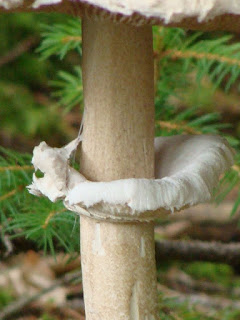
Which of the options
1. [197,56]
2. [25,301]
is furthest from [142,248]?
[25,301]

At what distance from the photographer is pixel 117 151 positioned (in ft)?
2.60

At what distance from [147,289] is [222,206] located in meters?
1.52

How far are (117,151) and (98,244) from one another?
0.45 feet

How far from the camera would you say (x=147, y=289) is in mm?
842

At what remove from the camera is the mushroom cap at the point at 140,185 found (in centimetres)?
73

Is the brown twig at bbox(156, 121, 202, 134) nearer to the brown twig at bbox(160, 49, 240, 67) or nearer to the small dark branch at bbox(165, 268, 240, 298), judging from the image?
the brown twig at bbox(160, 49, 240, 67)

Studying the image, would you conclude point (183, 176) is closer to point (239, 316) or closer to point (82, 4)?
point (82, 4)

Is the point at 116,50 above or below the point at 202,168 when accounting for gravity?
above

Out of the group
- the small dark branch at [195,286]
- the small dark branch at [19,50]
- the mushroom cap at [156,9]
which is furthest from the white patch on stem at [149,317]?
the small dark branch at [19,50]

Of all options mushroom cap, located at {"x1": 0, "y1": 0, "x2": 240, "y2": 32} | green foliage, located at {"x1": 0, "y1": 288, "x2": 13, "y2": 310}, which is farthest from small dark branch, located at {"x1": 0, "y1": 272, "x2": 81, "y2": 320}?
mushroom cap, located at {"x1": 0, "y1": 0, "x2": 240, "y2": 32}

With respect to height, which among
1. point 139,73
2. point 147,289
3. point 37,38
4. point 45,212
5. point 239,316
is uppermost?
point 37,38

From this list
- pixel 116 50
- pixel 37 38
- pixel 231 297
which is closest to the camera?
pixel 116 50

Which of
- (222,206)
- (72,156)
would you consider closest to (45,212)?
(72,156)

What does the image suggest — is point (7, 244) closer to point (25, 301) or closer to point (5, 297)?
point (25, 301)
